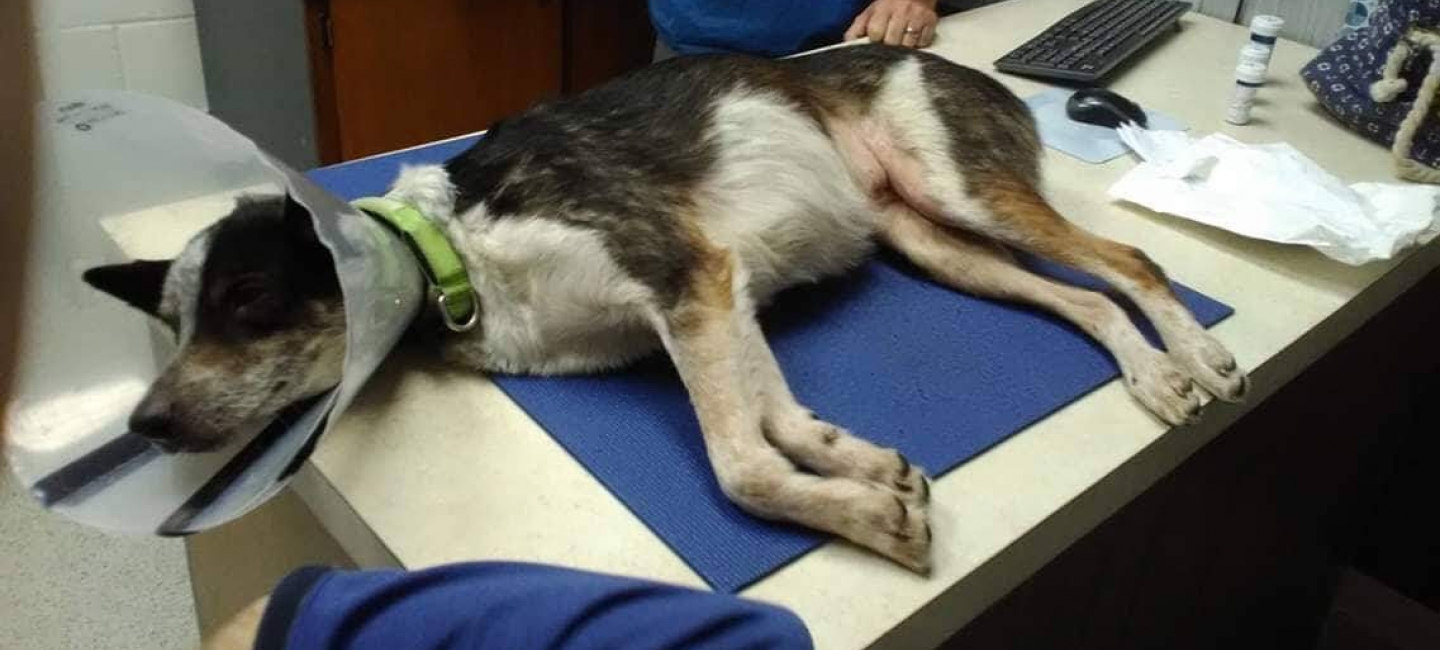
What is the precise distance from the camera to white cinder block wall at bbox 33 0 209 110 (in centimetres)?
253

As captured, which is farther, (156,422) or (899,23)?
(899,23)

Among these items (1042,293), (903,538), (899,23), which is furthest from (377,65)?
(903,538)

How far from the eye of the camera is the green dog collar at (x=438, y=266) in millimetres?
1187

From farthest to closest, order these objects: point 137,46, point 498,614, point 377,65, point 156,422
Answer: point 137,46 < point 377,65 < point 156,422 < point 498,614

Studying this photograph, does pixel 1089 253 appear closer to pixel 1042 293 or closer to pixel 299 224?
pixel 1042 293

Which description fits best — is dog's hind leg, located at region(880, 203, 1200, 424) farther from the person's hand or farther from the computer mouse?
the person's hand

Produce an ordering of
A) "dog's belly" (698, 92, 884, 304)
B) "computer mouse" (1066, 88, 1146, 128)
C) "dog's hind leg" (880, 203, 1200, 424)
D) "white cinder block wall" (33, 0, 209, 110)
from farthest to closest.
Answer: "white cinder block wall" (33, 0, 209, 110) < "computer mouse" (1066, 88, 1146, 128) < "dog's belly" (698, 92, 884, 304) < "dog's hind leg" (880, 203, 1200, 424)

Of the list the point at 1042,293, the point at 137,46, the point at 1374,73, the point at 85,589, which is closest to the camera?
the point at 1042,293

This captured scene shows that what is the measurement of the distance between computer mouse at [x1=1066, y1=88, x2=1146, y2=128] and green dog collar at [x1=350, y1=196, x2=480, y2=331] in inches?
40.7

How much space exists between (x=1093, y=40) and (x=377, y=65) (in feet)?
4.68

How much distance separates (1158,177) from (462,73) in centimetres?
163

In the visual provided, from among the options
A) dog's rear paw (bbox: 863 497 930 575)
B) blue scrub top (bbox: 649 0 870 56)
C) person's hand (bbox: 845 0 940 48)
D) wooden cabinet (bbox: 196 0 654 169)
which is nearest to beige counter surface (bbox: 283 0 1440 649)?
dog's rear paw (bbox: 863 497 930 575)

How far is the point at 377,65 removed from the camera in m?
2.49

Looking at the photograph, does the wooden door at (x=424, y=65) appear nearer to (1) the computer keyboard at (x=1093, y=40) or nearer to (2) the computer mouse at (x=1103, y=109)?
(1) the computer keyboard at (x=1093, y=40)
